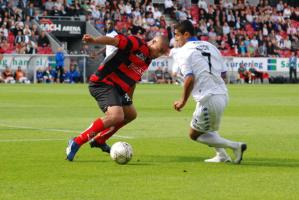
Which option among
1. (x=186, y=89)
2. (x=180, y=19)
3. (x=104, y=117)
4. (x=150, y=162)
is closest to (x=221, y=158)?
(x=150, y=162)

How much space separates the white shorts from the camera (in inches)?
458

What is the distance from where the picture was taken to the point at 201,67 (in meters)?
11.6

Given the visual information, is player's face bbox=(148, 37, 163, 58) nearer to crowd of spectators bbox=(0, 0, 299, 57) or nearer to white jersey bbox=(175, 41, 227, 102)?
white jersey bbox=(175, 41, 227, 102)

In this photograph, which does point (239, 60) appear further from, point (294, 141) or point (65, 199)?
point (65, 199)

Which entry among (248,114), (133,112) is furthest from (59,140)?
(248,114)

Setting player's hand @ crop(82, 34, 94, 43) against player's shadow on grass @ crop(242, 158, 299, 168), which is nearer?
player's hand @ crop(82, 34, 94, 43)

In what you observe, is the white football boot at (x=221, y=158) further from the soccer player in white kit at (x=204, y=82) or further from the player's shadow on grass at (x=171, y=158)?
the player's shadow on grass at (x=171, y=158)

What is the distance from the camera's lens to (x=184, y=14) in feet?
192

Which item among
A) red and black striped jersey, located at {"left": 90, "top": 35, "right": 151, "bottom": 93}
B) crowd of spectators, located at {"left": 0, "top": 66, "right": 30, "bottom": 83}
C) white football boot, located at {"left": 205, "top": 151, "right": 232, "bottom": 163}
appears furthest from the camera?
crowd of spectators, located at {"left": 0, "top": 66, "right": 30, "bottom": 83}

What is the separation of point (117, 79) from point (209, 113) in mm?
1463

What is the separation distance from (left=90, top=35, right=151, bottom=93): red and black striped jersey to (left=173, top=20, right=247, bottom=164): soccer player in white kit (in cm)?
59

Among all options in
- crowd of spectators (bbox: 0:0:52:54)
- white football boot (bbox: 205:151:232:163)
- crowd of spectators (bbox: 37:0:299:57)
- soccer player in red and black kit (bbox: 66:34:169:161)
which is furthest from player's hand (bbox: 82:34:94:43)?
crowd of spectators (bbox: 37:0:299:57)

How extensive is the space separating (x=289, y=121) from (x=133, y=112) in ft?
27.2

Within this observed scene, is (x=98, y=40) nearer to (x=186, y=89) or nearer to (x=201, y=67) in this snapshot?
(x=186, y=89)
